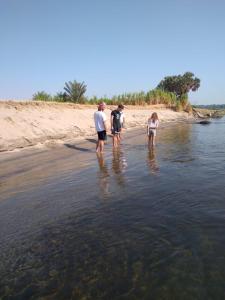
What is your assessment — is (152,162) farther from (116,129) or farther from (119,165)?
(116,129)

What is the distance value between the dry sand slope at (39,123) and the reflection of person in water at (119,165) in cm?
461

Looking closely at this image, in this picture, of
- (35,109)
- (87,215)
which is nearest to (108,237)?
(87,215)

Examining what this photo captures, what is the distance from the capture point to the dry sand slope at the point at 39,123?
14414 millimetres

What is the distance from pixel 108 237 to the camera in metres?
4.54

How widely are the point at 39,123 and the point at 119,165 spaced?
28.9ft

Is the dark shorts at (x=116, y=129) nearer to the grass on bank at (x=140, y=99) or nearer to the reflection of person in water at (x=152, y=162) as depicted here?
the reflection of person in water at (x=152, y=162)

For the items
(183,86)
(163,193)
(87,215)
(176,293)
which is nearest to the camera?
(176,293)

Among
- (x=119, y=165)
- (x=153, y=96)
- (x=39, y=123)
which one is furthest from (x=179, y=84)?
(x=119, y=165)

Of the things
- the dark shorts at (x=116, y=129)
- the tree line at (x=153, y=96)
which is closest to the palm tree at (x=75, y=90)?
the tree line at (x=153, y=96)

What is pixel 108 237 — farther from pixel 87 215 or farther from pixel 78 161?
pixel 78 161

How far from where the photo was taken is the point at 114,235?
4.59 metres

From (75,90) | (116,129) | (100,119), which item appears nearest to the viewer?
(100,119)

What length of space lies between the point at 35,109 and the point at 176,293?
57.9 ft

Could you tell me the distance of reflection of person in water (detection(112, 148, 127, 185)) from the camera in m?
8.10
